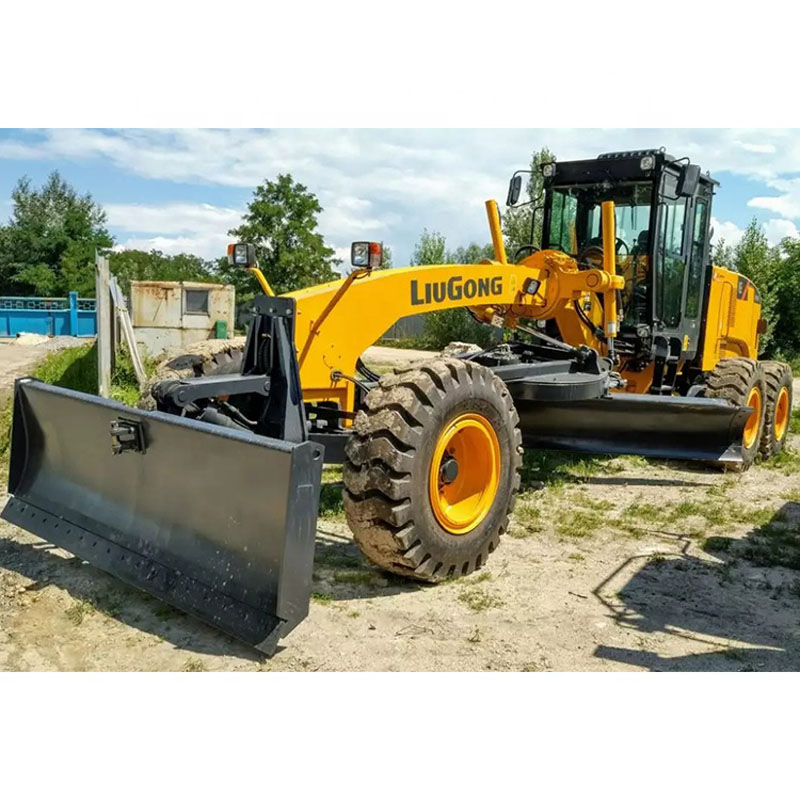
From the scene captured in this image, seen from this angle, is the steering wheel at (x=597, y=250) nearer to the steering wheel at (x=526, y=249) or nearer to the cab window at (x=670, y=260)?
the cab window at (x=670, y=260)

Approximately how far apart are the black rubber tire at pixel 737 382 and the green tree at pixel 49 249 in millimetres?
36369

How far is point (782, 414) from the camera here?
9023mm

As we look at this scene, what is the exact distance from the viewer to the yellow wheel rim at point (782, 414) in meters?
8.74

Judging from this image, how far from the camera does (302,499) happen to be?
3.52 m

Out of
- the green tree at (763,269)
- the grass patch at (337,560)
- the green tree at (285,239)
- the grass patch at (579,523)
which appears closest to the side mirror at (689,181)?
the grass patch at (579,523)

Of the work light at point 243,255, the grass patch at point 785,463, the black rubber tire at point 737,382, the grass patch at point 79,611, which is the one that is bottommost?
the grass patch at point 79,611

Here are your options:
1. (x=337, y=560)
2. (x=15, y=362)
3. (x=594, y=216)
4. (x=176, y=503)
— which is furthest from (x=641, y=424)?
(x=15, y=362)

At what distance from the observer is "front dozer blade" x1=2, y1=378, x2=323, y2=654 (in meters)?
3.55

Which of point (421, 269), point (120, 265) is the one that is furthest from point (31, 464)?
point (120, 265)

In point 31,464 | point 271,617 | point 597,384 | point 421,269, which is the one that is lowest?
point 271,617

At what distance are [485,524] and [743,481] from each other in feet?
12.8

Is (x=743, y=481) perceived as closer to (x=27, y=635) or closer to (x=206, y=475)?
(x=206, y=475)

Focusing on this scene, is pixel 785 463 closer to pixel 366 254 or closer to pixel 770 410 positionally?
pixel 770 410

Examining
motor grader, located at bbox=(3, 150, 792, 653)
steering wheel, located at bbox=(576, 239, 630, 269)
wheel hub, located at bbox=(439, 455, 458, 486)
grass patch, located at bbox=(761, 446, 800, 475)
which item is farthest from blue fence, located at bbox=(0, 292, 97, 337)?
wheel hub, located at bbox=(439, 455, 458, 486)
